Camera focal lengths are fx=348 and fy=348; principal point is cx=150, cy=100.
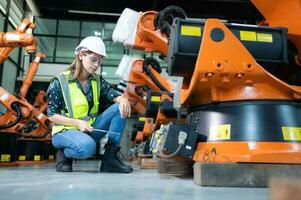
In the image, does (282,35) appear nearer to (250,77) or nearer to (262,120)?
(250,77)

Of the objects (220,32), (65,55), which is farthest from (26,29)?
(65,55)

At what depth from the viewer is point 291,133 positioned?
1.82 m

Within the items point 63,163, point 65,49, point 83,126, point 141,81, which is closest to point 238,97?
point 83,126

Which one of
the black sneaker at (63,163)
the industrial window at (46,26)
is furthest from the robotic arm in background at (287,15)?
the industrial window at (46,26)

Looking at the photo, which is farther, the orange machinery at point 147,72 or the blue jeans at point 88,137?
the orange machinery at point 147,72

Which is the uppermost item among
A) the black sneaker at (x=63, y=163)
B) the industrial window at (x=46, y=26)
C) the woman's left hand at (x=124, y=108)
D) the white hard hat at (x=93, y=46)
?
the industrial window at (x=46, y=26)

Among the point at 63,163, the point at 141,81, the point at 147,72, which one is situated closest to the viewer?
the point at 63,163

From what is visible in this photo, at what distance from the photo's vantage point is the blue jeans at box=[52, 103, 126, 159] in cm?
247

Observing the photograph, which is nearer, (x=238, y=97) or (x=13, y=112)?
(x=238, y=97)

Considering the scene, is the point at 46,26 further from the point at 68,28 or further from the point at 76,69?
the point at 76,69

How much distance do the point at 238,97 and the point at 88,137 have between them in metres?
1.13

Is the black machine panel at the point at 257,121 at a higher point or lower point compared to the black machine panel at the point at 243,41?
lower

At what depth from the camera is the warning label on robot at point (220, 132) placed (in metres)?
1.88

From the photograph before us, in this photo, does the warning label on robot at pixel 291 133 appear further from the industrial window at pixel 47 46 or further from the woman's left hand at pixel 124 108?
the industrial window at pixel 47 46
